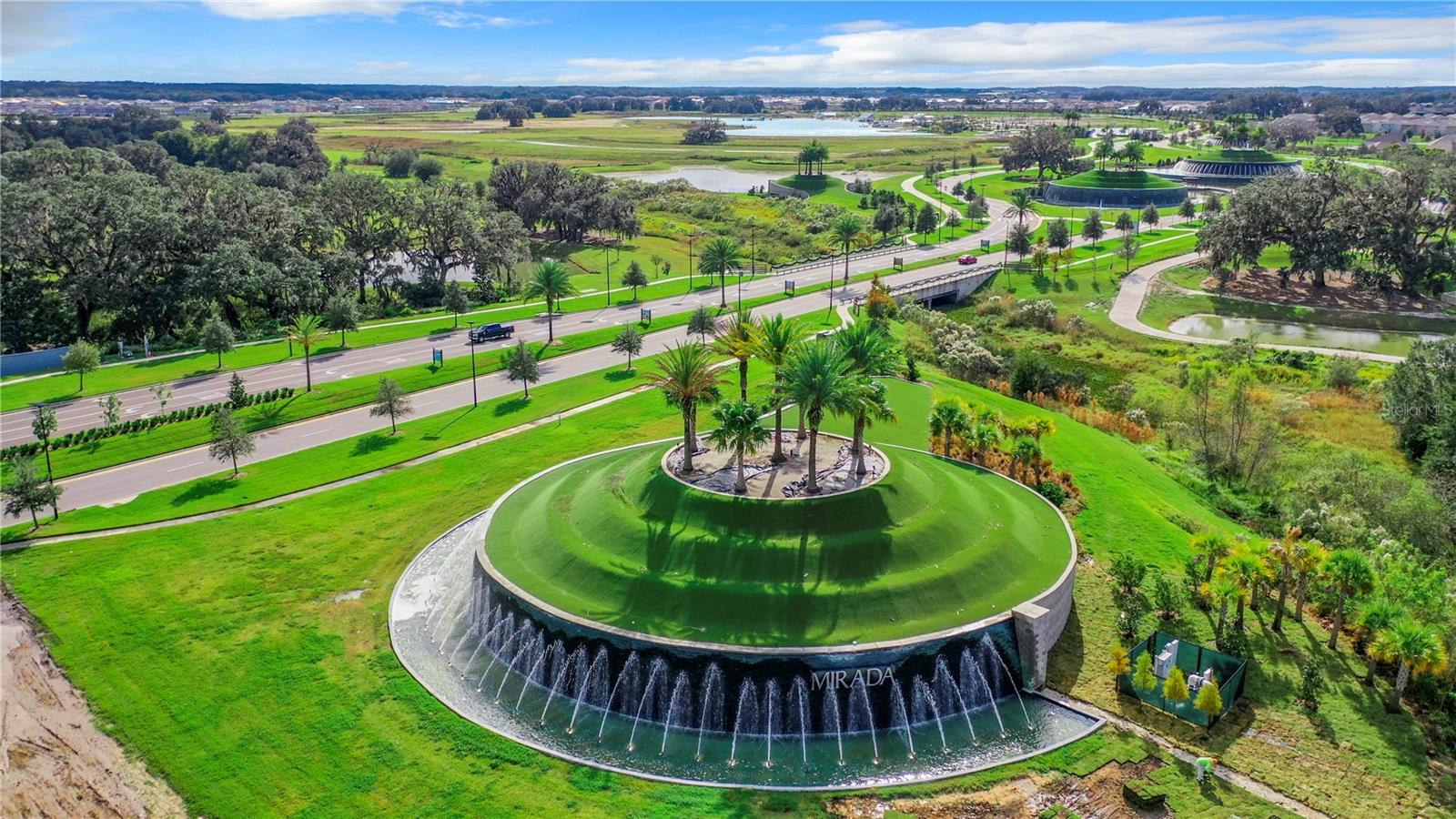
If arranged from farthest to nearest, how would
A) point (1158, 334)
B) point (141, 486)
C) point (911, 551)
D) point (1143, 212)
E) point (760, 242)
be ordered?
point (1143, 212) < point (760, 242) < point (1158, 334) < point (141, 486) < point (911, 551)

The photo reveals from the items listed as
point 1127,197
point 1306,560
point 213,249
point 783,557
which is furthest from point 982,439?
point 1127,197

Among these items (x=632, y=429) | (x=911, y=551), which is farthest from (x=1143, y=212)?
(x=911, y=551)

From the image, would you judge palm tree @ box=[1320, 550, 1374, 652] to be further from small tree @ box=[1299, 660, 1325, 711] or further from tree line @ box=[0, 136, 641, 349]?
tree line @ box=[0, 136, 641, 349]

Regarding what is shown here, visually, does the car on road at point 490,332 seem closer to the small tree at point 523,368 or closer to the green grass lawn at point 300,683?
the small tree at point 523,368

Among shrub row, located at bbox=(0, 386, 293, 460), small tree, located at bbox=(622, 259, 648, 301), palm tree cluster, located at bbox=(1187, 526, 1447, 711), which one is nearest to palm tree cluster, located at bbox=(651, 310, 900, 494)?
palm tree cluster, located at bbox=(1187, 526, 1447, 711)

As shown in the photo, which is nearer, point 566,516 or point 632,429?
point 566,516

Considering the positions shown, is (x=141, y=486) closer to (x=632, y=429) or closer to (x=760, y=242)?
(x=632, y=429)
